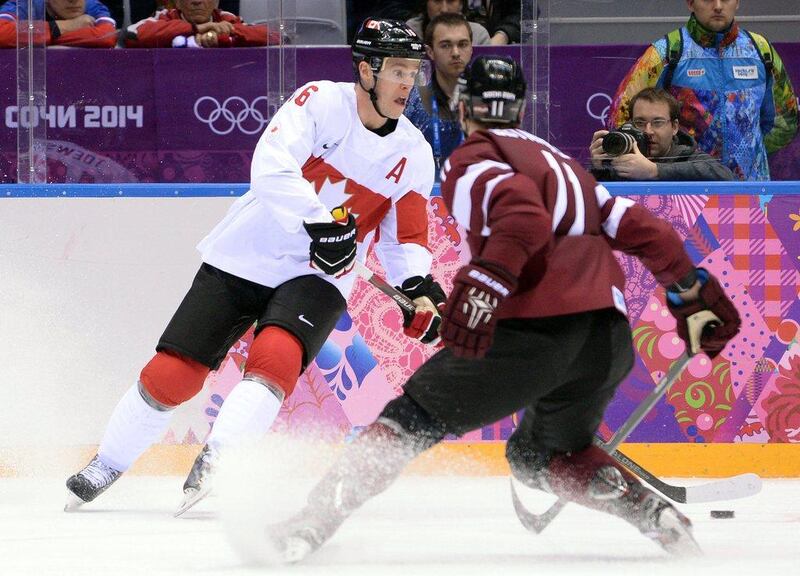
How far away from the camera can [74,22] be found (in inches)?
184

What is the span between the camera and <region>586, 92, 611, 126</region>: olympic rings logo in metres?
4.51

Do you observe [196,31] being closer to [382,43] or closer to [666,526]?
[382,43]

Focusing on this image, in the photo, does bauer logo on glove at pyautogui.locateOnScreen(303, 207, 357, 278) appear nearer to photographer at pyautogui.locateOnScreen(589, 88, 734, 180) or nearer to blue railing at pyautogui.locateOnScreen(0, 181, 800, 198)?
blue railing at pyautogui.locateOnScreen(0, 181, 800, 198)

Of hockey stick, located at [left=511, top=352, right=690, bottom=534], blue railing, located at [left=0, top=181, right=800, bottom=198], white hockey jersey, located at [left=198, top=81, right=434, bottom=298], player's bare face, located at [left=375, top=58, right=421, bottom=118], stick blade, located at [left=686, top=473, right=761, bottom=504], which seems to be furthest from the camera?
blue railing, located at [left=0, top=181, right=800, bottom=198]

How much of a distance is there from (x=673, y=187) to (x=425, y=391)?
1.95 meters

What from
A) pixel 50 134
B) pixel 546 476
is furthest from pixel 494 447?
pixel 50 134

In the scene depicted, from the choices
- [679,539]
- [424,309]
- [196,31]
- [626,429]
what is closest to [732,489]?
[626,429]

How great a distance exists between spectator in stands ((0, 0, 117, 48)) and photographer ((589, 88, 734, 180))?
172 cm

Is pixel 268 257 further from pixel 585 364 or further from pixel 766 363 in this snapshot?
pixel 766 363

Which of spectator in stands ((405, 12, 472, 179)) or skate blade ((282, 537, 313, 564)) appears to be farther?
spectator in stands ((405, 12, 472, 179))

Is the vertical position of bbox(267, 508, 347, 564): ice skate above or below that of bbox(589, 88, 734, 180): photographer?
below

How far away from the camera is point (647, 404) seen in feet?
9.46

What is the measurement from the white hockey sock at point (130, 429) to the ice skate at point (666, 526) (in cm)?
130

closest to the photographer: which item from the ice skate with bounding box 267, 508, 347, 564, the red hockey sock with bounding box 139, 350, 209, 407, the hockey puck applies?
the hockey puck
